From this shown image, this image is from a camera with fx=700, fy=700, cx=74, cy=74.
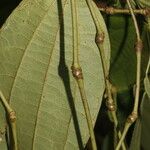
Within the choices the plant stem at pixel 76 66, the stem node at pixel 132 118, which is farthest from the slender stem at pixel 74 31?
the stem node at pixel 132 118

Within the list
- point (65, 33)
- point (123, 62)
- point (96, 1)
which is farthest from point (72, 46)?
point (123, 62)

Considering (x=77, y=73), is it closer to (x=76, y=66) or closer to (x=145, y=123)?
(x=76, y=66)

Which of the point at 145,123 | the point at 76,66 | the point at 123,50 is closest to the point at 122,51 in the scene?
the point at 123,50

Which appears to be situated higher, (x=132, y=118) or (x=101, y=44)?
(x=101, y=44)

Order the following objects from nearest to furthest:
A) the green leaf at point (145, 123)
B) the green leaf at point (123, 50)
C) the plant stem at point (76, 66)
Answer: the plant stem at point (76, 66)
the green leaf at point (145, 123)
the green leaf at point (123, 50)

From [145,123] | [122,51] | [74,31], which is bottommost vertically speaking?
[145,123]

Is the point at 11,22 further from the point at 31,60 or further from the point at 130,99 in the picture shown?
the point at 130,99

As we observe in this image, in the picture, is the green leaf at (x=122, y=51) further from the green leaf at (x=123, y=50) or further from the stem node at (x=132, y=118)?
the stem node at (x=132, y=118)

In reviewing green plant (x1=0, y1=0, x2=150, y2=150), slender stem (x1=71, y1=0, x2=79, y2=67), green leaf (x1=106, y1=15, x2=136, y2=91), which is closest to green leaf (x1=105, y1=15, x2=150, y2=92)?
green leaf (x1=106, y1=15, x2=136, y2=91)
